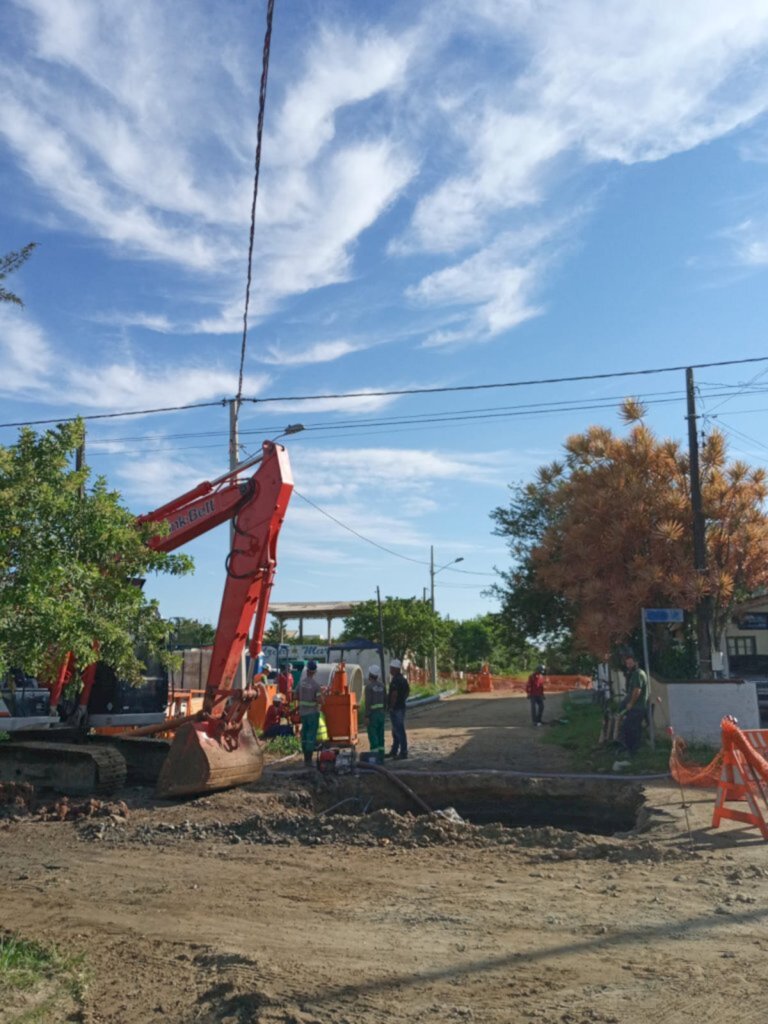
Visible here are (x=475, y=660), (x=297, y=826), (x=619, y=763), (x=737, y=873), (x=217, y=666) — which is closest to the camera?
(x=737, y=873)

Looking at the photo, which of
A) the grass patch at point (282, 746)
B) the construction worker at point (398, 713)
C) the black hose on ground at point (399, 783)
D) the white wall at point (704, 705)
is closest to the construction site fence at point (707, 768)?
the white wall at point (704, 705)

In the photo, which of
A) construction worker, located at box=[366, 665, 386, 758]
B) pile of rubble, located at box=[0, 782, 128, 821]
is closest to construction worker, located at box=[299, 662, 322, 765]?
construction worker, located at box=[366, 665, 386, 758]

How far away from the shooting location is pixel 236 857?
9.51 m

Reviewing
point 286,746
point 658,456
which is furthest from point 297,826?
point 658,456

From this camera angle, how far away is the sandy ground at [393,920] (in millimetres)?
5203

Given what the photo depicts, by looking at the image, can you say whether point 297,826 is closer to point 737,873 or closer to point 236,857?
point 236,857

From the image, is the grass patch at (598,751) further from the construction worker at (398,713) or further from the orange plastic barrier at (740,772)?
the orange plastic barrier at (740,772)

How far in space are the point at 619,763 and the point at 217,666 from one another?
6.65m

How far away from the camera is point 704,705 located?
16875 millimetres

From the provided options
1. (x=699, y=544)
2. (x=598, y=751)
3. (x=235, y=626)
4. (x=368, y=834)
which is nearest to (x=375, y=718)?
(x=598, y=751)

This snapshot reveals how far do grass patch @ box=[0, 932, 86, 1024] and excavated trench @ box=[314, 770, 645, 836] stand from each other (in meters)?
7.58

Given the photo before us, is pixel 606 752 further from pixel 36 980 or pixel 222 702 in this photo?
pixel 36 980

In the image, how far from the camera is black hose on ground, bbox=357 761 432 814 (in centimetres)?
1373

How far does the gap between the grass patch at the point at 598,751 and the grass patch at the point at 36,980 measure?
34.3 feet
